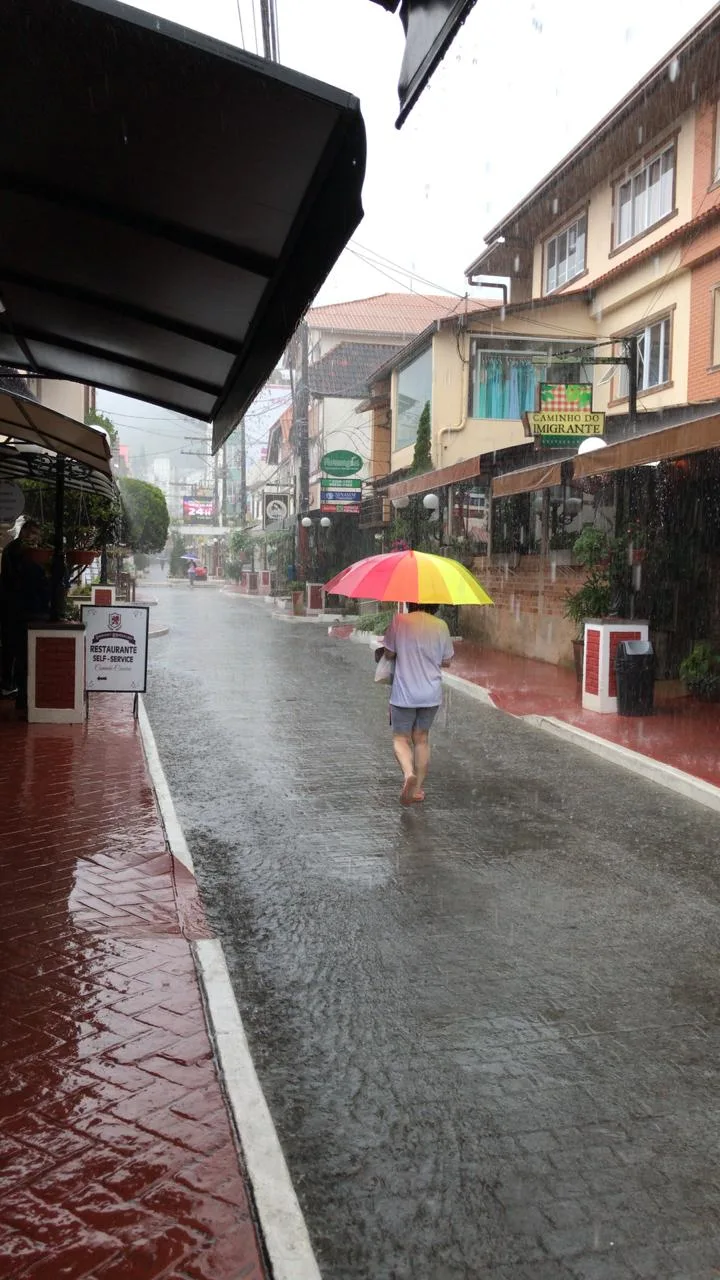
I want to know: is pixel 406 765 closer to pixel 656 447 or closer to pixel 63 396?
pixel 656 447

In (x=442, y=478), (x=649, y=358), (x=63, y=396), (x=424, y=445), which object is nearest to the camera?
(x=649, y=358)

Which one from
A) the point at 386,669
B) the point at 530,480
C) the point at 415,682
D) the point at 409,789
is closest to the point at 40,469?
the point at 386,669

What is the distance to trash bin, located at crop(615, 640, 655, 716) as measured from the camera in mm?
11672

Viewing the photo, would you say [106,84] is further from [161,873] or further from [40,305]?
[161,873]

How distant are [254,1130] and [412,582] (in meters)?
4.66

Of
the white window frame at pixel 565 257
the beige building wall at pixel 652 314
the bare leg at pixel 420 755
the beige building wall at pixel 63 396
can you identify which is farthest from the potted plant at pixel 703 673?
the beige building wall at pixel 63 396

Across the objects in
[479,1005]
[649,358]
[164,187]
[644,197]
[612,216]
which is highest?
[612,216]

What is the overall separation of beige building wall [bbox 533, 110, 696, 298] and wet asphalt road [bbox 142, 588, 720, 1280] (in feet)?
41.3

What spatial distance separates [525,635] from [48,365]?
1210 centimetres

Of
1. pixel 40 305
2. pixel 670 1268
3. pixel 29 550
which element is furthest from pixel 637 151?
pixel 670 1268

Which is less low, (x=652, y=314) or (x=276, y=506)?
(x=652, y=314)

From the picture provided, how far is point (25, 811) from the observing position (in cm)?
686

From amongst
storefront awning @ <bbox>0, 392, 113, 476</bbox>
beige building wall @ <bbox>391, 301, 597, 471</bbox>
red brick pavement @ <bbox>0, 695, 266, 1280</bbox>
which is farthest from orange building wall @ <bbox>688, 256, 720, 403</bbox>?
red brick pavement @ <bbox>0, 695, 266, 1280</bbox>

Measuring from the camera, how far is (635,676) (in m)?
11.7
